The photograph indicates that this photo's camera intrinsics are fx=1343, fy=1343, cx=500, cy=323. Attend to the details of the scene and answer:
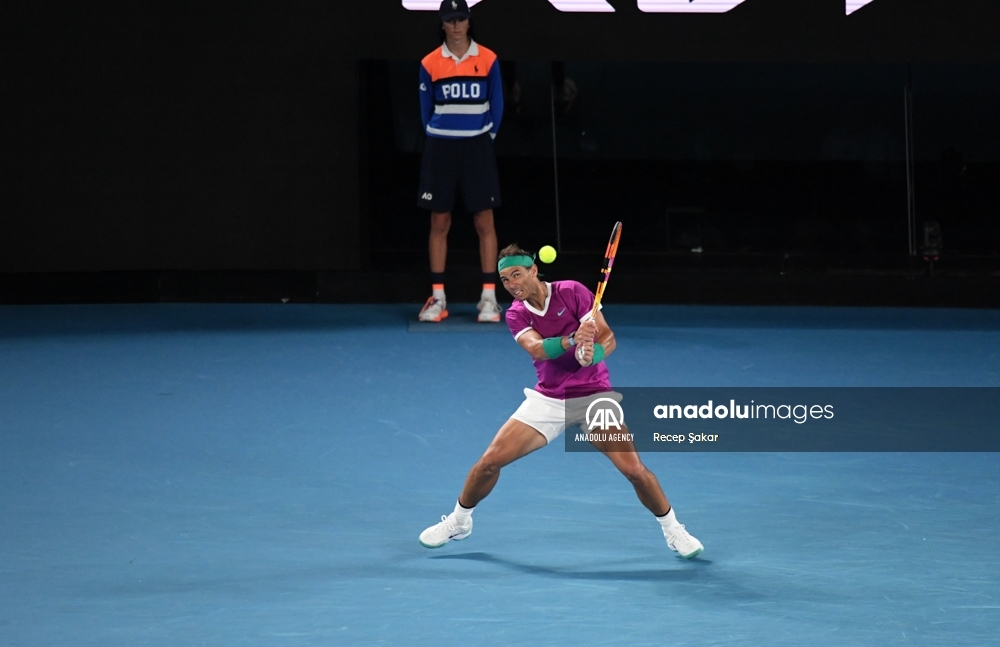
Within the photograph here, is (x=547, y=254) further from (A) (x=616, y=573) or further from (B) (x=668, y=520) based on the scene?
(A) (x=616, y=573)

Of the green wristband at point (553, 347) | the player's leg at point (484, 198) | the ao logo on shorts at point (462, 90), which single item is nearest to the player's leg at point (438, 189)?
the player's leg at point (484, 198)

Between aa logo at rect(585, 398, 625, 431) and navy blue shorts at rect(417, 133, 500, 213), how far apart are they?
543 centimetres

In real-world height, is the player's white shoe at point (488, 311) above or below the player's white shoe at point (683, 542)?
above

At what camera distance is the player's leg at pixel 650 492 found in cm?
544

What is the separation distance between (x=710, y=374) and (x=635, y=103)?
13.7 feet

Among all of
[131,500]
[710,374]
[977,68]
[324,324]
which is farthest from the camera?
[977,68]

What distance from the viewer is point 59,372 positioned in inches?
361

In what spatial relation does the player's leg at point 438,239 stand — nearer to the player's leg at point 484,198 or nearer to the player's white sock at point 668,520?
the player's leg at point 484,198

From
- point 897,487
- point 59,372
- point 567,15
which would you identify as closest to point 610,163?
point 567,15

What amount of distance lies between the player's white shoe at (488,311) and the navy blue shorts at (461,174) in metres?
0.74

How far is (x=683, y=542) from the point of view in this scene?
5469mm

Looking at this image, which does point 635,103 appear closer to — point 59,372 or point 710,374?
point 710,374

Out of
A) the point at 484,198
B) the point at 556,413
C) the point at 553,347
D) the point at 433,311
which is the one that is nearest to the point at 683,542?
the point at 556,413

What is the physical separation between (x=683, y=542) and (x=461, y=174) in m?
5.94
